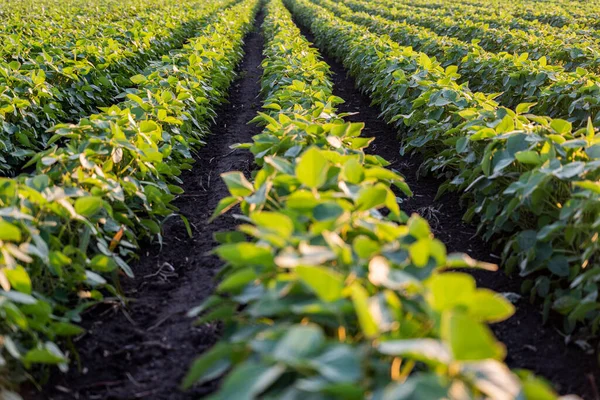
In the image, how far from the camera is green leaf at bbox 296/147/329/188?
68.2 inches

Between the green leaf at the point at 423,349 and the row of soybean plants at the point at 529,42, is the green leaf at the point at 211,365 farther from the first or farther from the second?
the row of soybean plants at the point at 529,42

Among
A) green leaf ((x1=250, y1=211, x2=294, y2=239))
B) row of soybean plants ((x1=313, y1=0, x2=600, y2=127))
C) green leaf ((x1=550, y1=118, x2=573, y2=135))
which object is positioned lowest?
row of soybean plants ((x1=313, y1=0, x2=600, y2=127))

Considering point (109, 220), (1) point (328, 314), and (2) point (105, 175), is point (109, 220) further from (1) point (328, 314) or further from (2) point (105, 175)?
(1) point (328, 314)

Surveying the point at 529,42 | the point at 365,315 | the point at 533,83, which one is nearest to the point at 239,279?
the point at 365,315

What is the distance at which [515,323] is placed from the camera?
2564 mm

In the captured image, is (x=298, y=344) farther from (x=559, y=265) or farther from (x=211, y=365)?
(x=559, y=265)

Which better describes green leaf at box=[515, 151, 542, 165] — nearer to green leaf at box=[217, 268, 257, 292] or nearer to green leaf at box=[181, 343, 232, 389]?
green leaf at box=[217, 268, 257, 292]

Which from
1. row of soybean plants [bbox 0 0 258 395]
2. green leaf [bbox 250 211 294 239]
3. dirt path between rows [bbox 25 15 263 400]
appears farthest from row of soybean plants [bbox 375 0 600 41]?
green leaf [bbox 250 211 294 239]

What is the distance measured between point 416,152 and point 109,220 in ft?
10.2

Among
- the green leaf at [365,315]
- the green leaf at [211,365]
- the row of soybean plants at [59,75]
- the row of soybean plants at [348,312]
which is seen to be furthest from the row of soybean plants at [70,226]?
the green leaf at [365,315]

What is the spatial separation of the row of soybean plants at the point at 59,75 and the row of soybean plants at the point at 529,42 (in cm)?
506

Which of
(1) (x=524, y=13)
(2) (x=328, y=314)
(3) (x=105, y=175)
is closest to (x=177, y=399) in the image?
(2) (x=328, y=314)

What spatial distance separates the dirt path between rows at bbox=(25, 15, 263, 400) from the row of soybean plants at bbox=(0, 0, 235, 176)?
3.72 feet

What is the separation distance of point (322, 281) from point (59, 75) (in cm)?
532
